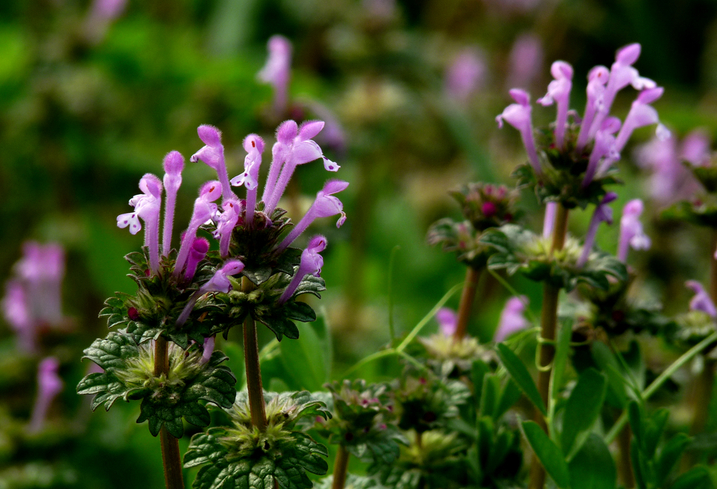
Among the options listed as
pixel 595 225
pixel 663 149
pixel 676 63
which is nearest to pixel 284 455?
pixel 595 225

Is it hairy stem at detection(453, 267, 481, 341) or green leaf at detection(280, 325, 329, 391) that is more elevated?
hairy stem at detection(453, 267, 481, 341)

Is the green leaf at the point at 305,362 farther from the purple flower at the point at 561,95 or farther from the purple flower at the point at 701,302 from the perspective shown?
the purple flower at the point at 701,302

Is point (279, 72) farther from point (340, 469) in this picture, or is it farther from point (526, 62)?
point (526, 62)

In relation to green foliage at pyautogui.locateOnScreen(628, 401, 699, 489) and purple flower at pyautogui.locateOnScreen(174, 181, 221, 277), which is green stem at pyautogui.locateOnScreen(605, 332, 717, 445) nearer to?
green foliage at pyautogui.locateOnScreen(628, 401, 699, 489)

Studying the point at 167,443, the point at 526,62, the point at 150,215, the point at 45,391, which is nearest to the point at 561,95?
the point at 150,215

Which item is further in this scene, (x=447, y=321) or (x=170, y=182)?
(x=447, y=321)

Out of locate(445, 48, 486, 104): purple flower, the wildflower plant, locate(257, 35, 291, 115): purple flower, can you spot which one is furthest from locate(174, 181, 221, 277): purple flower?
locate(445, 48, 486, 104): purple flower
